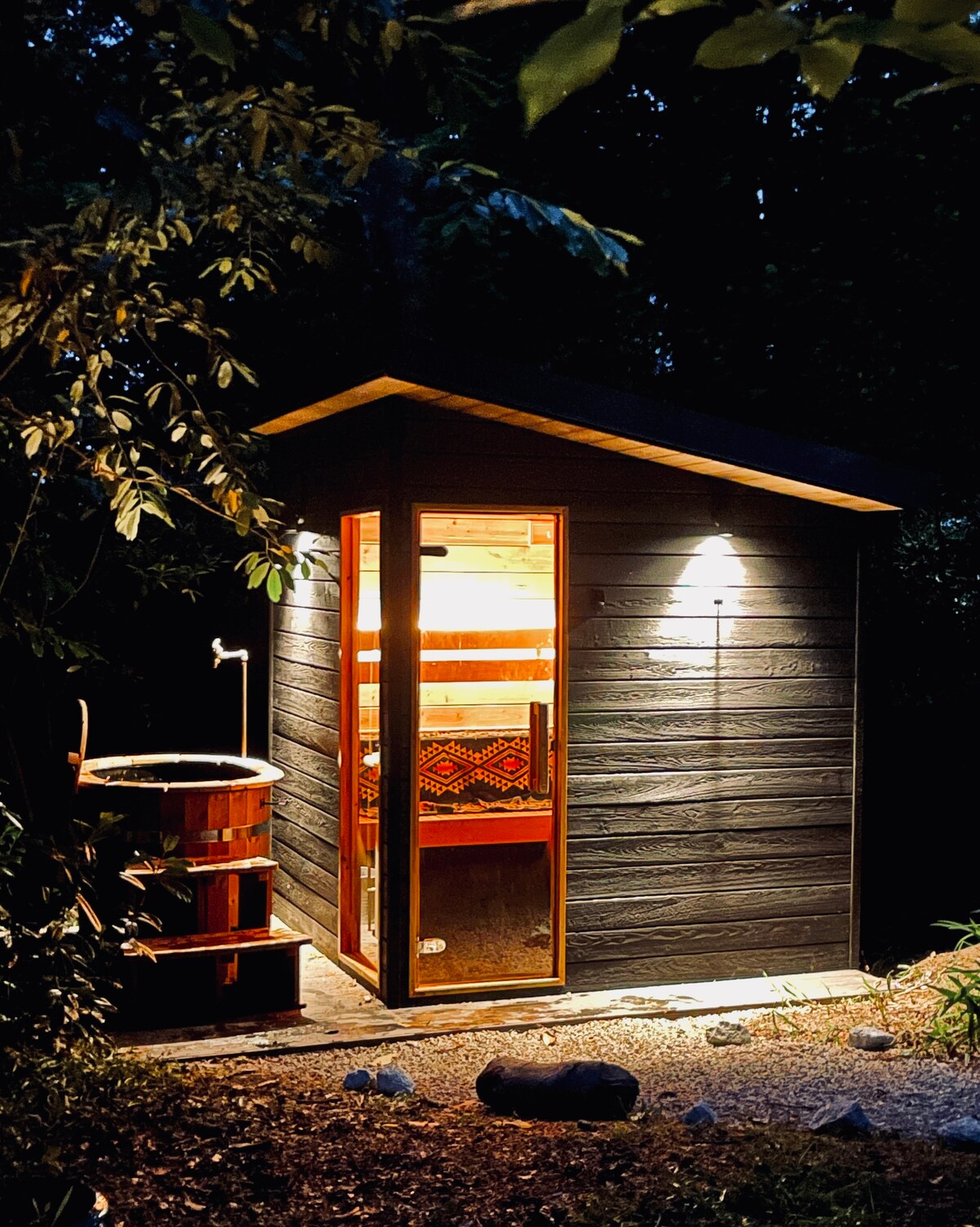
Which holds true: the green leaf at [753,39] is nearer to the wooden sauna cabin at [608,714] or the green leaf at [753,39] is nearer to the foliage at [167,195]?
the foliage at [167,195]

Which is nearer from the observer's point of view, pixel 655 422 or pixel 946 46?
pixel 946 46

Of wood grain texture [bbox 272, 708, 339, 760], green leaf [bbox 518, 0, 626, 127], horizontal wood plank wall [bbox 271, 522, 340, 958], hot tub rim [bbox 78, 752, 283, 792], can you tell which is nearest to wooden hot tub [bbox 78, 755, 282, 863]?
hot tub rim [bbox 78, 752, 283, 792]

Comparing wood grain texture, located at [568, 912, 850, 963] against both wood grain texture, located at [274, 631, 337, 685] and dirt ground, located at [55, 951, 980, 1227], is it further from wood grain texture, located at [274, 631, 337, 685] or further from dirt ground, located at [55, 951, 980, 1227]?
wood grain texture, located at [274, 631, 337, 685]

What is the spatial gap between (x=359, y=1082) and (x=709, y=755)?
239cm

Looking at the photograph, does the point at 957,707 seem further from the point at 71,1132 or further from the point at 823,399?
the point at 71,1132

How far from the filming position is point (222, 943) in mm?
5945

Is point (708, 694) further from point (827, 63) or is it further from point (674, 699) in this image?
point (827, 63)

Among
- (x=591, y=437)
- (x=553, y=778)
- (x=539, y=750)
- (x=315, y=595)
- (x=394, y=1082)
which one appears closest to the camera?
(x=394, y=1082)

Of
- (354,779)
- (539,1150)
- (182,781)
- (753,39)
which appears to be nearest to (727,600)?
(354,779)

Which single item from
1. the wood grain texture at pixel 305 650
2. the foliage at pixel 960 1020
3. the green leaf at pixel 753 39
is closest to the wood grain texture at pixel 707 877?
the foliage at pixel 960 1020

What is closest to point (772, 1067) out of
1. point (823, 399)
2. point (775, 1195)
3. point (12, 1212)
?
point (775, 1195)

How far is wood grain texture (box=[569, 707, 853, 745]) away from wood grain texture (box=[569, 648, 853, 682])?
0.56ft

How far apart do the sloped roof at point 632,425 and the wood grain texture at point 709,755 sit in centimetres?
120

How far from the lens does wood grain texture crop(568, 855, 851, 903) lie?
645 cm
